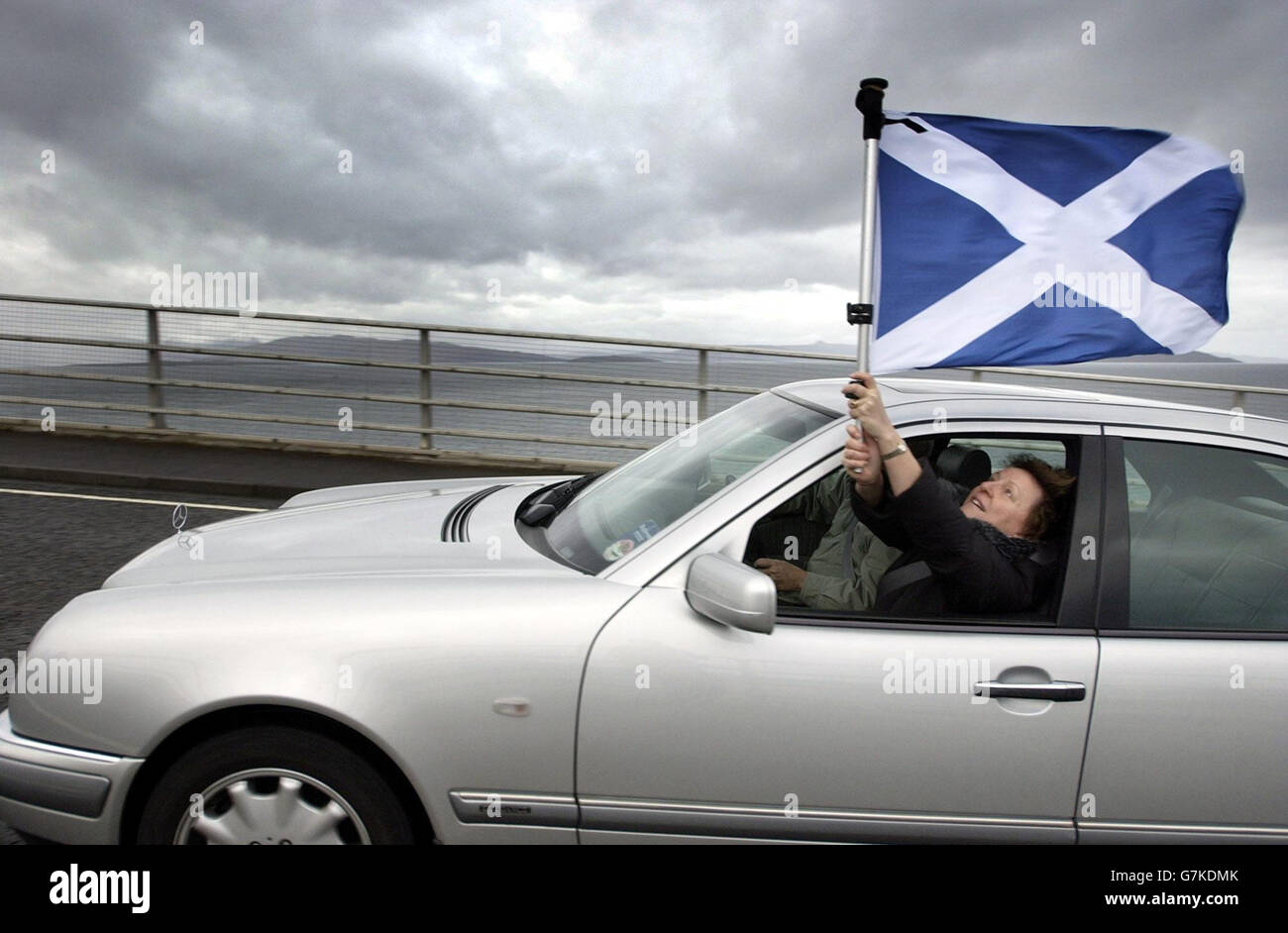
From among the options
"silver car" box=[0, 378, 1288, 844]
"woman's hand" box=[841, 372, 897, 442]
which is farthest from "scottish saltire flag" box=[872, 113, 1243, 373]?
"silver car" box=[0, 378, 1288, 844]

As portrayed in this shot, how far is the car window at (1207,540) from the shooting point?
2580 mm

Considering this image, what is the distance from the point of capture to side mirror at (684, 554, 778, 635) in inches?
88.6

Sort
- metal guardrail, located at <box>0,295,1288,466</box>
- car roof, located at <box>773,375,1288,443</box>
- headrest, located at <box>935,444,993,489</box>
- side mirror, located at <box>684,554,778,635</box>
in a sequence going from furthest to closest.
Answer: metal guardrail, located at <box>0,295,1288,466</box> → headrest, located at <box>935,444,993,489</box> → car roof, located at <box>773,375,1288,443</box> → side mirror, located at <box>684,554,778,635</box>

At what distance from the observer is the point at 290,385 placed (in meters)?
10.9

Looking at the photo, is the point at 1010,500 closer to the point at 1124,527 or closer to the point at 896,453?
the point at 1124,527

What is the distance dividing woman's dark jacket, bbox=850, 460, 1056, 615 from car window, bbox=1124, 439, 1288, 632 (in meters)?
0.24

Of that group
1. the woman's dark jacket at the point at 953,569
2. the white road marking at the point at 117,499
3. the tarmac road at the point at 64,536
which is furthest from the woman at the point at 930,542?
the white road marking at the point at 117,499

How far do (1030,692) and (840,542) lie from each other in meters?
0.85

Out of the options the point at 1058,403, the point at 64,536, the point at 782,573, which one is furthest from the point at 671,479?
the point at 64,536

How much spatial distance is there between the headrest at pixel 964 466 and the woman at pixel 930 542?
0.62 m

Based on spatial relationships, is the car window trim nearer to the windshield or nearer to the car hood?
the windshield
